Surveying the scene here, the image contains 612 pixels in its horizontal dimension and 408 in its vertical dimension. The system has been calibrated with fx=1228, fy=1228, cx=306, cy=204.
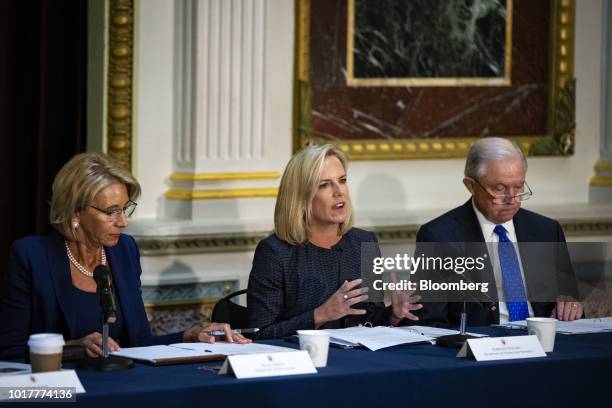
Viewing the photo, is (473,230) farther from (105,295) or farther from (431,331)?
(105,295)

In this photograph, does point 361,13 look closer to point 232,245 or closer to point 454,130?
point 454,130

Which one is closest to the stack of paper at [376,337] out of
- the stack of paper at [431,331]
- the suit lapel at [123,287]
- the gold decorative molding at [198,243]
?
the stack of paper at [431,331]

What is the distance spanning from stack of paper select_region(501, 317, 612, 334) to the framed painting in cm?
191

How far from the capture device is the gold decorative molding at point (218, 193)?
5.50 meters

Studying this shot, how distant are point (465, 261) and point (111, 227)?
1.13m

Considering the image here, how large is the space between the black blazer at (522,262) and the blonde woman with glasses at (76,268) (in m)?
0.93

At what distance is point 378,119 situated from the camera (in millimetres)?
6059

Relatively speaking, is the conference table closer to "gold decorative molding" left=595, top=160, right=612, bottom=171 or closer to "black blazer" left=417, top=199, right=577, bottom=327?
"black blazer" left=417, top=199, right=577, bottom=327

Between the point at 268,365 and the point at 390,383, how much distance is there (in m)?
0.34

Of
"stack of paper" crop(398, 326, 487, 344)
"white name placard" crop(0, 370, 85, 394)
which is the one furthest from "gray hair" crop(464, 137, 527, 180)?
"white name placard" crop(0, 370, 85, 394)

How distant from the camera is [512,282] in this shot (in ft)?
14.1

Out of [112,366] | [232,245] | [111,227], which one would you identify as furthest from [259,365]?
[232,245]

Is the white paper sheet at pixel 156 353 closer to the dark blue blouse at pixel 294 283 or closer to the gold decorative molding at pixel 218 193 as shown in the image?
the dark blue blouse at pixel 294 283

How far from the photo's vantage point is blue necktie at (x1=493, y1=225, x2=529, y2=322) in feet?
14.0
